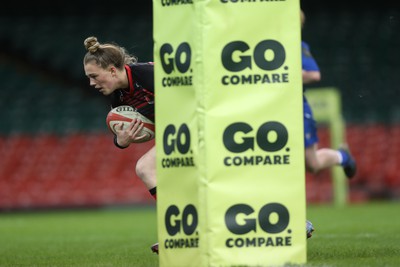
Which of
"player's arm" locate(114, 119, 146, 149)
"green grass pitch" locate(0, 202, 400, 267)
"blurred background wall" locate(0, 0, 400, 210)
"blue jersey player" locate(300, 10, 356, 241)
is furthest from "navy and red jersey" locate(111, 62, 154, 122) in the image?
"blurred background wall" locate(0, 0, 400, 210)

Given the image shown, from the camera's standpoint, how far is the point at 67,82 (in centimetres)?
2317

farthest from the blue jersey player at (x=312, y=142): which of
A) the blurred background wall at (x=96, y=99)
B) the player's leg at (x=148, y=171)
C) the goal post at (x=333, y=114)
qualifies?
the blurred background wall at (x=96, y=99)

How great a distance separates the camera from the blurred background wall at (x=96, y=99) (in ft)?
61.9

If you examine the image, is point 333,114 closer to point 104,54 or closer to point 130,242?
point 130,242

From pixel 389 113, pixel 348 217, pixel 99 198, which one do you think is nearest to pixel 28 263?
pixel 348 217

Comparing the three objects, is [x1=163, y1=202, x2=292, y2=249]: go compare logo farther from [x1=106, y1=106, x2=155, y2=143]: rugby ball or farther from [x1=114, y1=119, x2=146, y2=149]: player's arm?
[x1=106, y1=106, x2=155, y2=143]: rugby ball

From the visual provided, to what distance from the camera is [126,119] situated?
253 inches

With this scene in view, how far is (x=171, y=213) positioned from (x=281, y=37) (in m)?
1.20

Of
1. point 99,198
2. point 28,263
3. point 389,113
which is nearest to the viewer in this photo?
point 28,263

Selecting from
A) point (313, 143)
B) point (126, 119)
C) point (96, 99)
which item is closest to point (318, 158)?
point (313, 143)

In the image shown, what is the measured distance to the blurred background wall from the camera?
1886 cm

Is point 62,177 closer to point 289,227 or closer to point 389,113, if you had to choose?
point 389,113

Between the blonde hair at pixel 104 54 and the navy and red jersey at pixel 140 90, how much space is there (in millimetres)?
98

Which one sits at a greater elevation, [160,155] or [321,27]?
[321,27]
